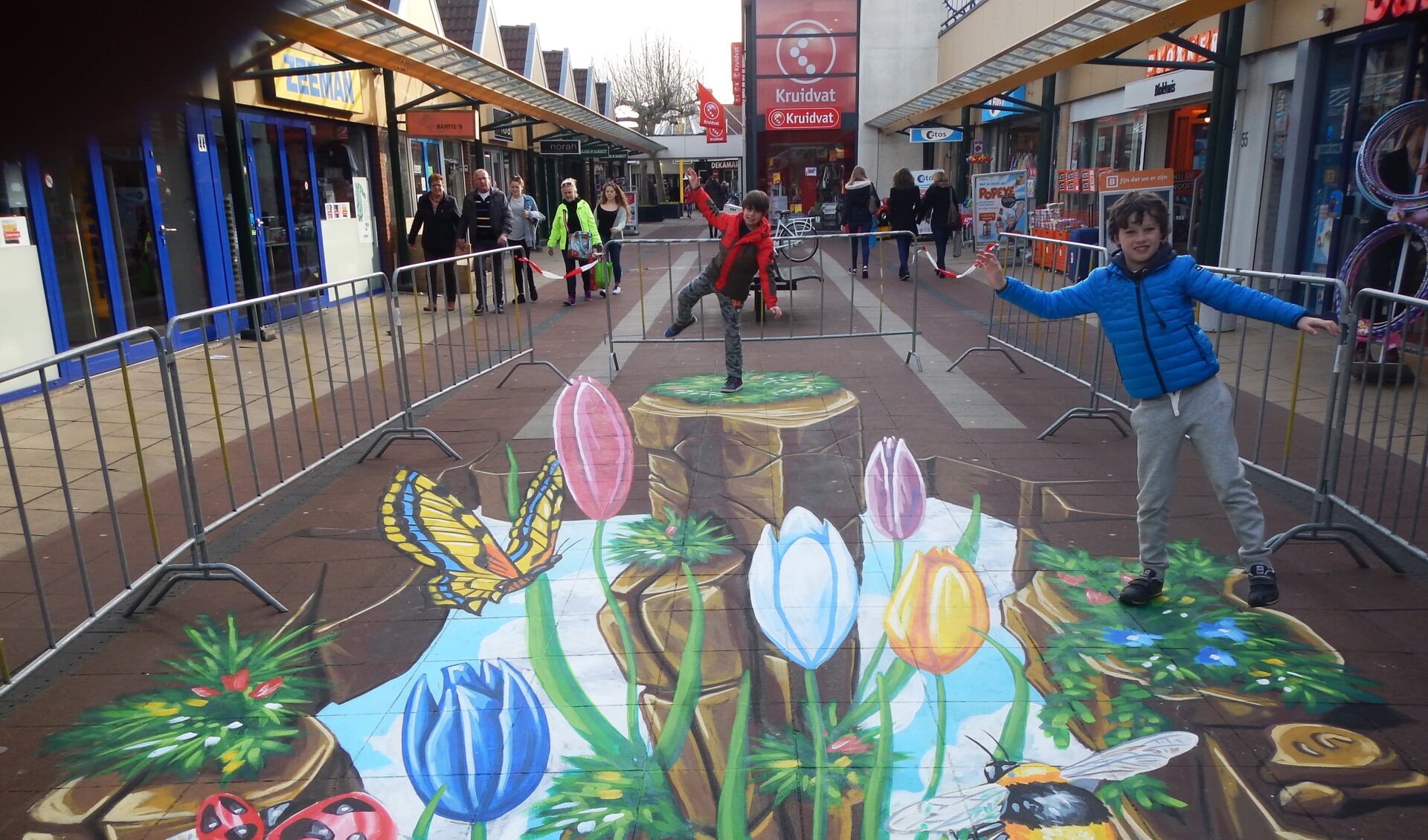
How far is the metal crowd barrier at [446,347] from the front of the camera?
22.8 ft

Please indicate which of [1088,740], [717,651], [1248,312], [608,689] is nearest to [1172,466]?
[1248,312]

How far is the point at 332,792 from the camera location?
129 inches

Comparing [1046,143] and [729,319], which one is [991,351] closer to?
[729,319]

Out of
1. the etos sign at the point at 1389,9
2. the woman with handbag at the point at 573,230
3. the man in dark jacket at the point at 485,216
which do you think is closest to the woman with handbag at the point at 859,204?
the woman with handbag at the point at 573,230

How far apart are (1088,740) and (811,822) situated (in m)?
1.04

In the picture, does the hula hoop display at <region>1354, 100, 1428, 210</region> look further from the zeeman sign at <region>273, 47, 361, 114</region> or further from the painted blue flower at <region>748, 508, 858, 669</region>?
the zeeman sign at <region>273, 47, 361, 114</region>

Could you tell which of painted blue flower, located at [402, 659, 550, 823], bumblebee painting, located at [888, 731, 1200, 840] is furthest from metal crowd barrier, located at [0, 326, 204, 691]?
bumblebee painting, located at [888, 731, 1200, 840]

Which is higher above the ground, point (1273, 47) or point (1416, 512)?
point (1273, 47)

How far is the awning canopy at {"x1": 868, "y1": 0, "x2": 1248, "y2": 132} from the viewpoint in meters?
8.81

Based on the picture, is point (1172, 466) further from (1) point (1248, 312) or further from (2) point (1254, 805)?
(2) point (1254, 805)

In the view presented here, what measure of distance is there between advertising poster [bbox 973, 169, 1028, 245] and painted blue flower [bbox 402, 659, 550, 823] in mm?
17139

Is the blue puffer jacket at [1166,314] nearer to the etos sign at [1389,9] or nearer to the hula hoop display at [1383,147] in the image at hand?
the hula hoop display at [1383,147]

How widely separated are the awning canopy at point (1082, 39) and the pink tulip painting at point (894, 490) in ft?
16.1

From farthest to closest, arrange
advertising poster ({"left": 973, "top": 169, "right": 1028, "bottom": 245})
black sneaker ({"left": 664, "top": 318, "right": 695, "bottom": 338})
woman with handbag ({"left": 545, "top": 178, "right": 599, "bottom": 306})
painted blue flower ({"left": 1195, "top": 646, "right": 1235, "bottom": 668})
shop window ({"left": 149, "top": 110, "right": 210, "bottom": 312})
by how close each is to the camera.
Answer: advertising poster ({"left": 973, "top": 169, "right": 1028, "bottom": 245}) → woman with handbag ({"left": 545, "top": 178, "right": 599, "bottom": 306}) → shop window ({"left": 149, "top": 110, "right": 210, "bottom": 312}) → black sneaker ({"left": 664, "top": 318, "right": 695, "bottom": 338}) → painted blue flower ({"left": 1195, "top": 646, "right": 1235, "bottom": 668})
